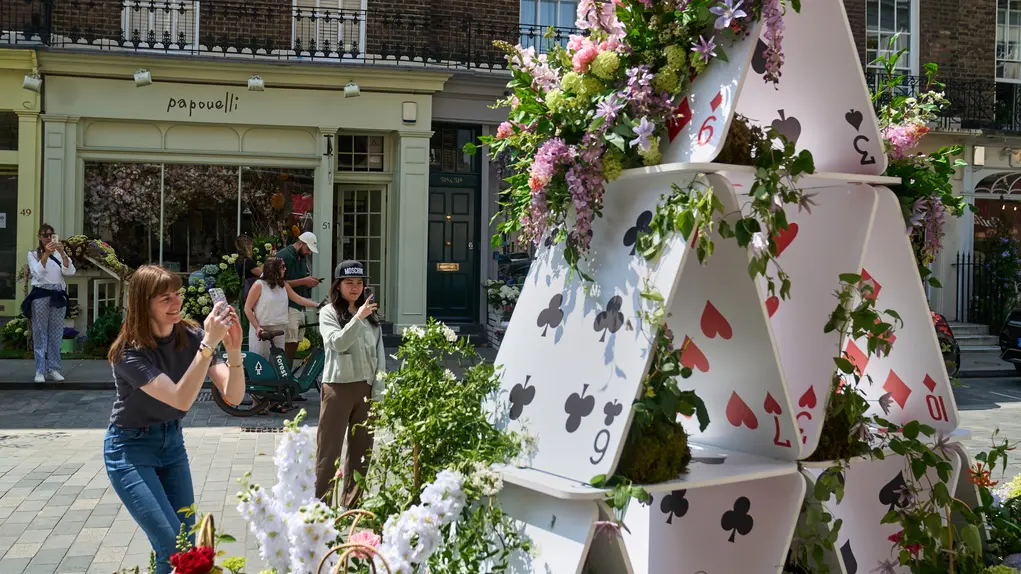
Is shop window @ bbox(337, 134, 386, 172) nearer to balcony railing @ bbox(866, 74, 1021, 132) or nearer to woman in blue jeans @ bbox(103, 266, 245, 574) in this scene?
balcony railing @ bbox(866, 74, 1021, 132)

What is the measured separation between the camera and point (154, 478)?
3727 mm

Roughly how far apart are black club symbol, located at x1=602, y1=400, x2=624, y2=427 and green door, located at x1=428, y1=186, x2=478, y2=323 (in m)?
13.7

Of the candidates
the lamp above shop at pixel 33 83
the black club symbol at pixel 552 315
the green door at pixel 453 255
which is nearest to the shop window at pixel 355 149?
the green door at pixel 453 255

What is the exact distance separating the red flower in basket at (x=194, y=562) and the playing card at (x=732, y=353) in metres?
1.83

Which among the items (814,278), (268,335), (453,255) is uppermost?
(453,255)

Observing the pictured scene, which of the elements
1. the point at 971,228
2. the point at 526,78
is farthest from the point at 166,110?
the point at 971,228

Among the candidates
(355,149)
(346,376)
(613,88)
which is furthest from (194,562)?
(355,149)

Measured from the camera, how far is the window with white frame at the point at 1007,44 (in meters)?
19.6

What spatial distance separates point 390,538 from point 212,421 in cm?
759

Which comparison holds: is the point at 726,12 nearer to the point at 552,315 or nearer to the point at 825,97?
the point at 825,97

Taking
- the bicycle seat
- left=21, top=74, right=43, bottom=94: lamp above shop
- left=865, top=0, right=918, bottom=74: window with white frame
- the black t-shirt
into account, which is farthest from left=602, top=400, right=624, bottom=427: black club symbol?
left=865, top=0, right=918, bottom=74: window with white frame

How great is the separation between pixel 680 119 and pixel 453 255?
13716 mm

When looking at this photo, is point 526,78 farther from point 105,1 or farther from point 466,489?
point 105,1

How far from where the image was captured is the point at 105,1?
1535 cm
